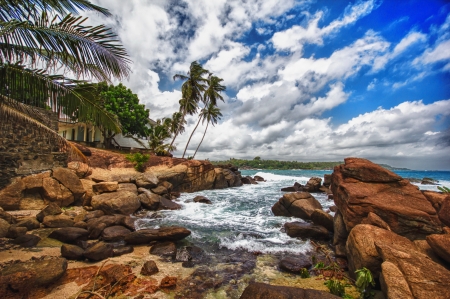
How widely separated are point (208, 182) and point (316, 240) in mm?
16349

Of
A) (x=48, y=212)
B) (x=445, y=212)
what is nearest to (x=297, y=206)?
(x=445, y=212)

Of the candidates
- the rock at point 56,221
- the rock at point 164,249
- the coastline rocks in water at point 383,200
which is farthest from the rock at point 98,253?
the coastline rocks in water at point 383,200

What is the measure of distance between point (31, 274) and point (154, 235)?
10.6ft

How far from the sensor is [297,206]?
1086 cm

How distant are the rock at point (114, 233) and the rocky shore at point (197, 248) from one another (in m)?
0.03

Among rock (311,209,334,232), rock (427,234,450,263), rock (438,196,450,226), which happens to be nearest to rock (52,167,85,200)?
rock (311,209,334,232)

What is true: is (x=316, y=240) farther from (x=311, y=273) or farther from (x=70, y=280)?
(x=70, y=280)

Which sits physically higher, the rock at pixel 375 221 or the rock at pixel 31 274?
the rock at pixel 375 221

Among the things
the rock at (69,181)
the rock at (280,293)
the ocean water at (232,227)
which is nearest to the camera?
the rock at (280,293)

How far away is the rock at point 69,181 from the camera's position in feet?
35.4

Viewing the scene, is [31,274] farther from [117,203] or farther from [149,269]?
[117,203]

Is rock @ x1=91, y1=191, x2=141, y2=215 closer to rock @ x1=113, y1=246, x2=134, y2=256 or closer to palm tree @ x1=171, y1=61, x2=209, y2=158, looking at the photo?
rock @ x1=113, y1=246, x2=134, y2=256

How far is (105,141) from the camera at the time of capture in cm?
2545

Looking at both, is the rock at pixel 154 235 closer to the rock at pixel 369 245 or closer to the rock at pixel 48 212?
the rock at pixel 48 212
